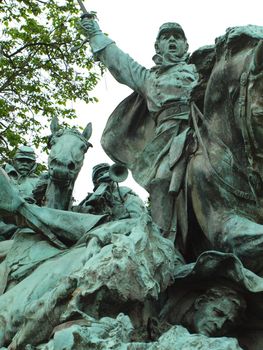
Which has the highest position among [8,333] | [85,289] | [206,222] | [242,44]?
[242,44]

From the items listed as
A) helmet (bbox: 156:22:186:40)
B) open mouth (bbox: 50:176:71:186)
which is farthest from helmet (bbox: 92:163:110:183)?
helmet (bbox: 156:22:186:40)

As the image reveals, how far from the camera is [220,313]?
17.6 feet

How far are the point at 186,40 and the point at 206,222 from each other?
238 cm

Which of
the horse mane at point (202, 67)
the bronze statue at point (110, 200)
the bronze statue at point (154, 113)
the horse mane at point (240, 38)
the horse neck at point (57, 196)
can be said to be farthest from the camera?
the bronze statue at point (110, 200)

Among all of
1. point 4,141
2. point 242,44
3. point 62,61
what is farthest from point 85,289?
point 62,61

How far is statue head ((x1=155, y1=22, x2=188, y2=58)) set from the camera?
25.7 ft

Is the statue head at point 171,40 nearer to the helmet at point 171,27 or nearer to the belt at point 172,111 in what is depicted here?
the helmet at point 171,27

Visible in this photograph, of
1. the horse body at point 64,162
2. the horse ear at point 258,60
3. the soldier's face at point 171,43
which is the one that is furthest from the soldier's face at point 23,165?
the horse ear at point 258,60

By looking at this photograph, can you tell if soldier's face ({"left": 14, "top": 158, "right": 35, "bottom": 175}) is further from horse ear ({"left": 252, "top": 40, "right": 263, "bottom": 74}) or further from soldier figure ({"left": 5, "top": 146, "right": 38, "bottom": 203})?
horse ear ({"left": 252, "top": 40, "right": 263, "bottom": 74})

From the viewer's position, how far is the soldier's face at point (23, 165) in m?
8.65

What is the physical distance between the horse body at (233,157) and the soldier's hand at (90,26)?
8.19 feet

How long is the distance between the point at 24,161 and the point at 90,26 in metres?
1.36

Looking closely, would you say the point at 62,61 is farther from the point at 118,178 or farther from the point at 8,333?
the point at 8,333

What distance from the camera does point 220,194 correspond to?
19.4 ft
